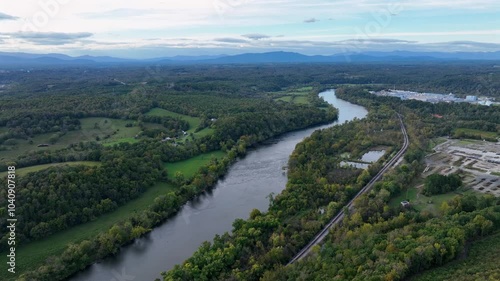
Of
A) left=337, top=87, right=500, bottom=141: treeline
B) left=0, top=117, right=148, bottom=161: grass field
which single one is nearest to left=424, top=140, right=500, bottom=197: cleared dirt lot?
left=337, top=87, right=500, bottom=141: treeline

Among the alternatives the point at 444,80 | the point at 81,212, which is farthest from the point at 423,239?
the point at 444,80

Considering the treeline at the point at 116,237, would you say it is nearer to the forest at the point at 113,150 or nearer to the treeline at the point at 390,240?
the forest at the point at 113,150

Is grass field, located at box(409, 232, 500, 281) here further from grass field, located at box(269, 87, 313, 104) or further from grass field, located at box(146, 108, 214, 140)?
grass field, located at box(269, 87, 313, 104)

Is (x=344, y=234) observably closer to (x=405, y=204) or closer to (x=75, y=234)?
(x=405, y=204)

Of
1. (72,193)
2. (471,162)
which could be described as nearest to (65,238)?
(72,193)

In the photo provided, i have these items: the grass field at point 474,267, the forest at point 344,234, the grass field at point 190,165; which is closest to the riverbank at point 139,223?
the grass field at point 190,165

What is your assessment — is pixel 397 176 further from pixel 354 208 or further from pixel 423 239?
pixel 423 239
